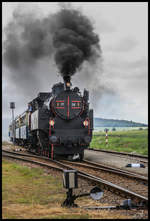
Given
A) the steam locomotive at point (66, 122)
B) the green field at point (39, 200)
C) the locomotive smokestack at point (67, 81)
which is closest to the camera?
the green field at point (39, 200)

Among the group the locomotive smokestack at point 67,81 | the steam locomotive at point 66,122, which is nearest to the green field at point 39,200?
the steam locomotive at point 66,122

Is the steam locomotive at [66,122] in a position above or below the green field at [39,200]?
above

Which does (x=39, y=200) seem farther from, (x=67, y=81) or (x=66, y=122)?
(x=67, y=81)

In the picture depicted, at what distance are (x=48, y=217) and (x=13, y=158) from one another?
13.3 metres

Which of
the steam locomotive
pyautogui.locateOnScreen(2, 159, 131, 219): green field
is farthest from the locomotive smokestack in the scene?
pyautogui.locateOnScreen(2, 159, 131, 219): green field

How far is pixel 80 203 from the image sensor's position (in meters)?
7.41

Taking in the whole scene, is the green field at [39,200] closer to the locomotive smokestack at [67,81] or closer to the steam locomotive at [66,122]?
the steam locomotive at [66,122]

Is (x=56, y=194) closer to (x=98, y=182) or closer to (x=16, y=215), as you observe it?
(x=98, y=182)

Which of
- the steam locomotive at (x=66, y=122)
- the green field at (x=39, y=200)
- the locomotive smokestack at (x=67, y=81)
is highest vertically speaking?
the locomotive smokestack at (x=67, y=81)

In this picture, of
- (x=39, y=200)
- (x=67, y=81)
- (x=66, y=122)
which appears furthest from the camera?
(x=67, y=81)

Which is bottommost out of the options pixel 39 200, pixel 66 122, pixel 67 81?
pixel 39 200

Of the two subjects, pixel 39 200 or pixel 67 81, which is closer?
pixel 39 200

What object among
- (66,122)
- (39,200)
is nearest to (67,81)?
(66,122)

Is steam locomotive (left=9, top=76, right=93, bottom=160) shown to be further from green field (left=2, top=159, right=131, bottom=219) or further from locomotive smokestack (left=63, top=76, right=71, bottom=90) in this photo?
green field (left=2, top=159, right=131, bottom=219)
